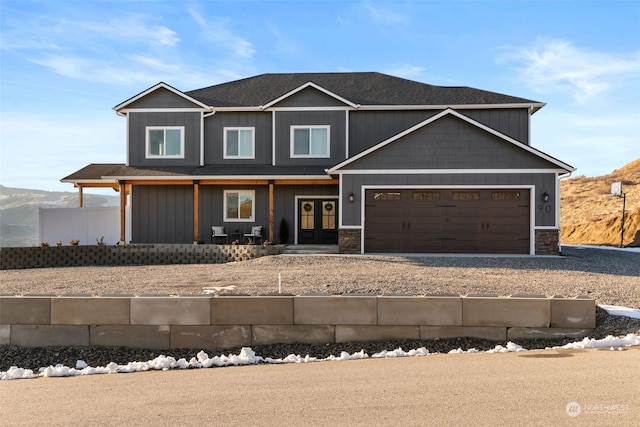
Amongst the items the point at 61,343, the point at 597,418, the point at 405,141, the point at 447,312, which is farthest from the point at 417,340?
the point at 405,141

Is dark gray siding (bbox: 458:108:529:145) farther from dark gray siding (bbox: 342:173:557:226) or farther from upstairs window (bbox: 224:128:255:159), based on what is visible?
upstairs window (bbox: 224:128:255:159)

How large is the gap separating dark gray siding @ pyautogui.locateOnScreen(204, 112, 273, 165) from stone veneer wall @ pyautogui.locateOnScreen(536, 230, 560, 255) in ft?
34.1

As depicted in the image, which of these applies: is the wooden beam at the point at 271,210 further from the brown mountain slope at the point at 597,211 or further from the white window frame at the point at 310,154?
the brown mountain slope at the point at 597,211

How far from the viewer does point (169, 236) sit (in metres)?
22.9

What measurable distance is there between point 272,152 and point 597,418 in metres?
18.9

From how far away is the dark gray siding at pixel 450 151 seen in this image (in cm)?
1869

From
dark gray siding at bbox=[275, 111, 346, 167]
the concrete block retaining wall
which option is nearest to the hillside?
dark gray siding at bbox=[275, 111, 346, 167]

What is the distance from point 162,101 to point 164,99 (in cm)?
11

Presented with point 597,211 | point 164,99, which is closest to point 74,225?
point 164,99

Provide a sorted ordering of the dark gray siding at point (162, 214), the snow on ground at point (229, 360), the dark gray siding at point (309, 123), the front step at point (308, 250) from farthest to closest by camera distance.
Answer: the dark gray siding at point (162, 214) < the dark gray siding at point (309, 123) < the front step at point (308, 250) < the snow on ground at point (229, 360)

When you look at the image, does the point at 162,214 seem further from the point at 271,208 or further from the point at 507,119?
the point at 507,119

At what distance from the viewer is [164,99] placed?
2306cm

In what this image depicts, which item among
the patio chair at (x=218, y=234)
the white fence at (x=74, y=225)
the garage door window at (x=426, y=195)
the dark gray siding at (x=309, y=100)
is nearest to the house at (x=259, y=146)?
the dark gray siding at (x=309, y=100)

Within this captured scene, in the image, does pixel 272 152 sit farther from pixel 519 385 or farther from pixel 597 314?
pixel 519 385
